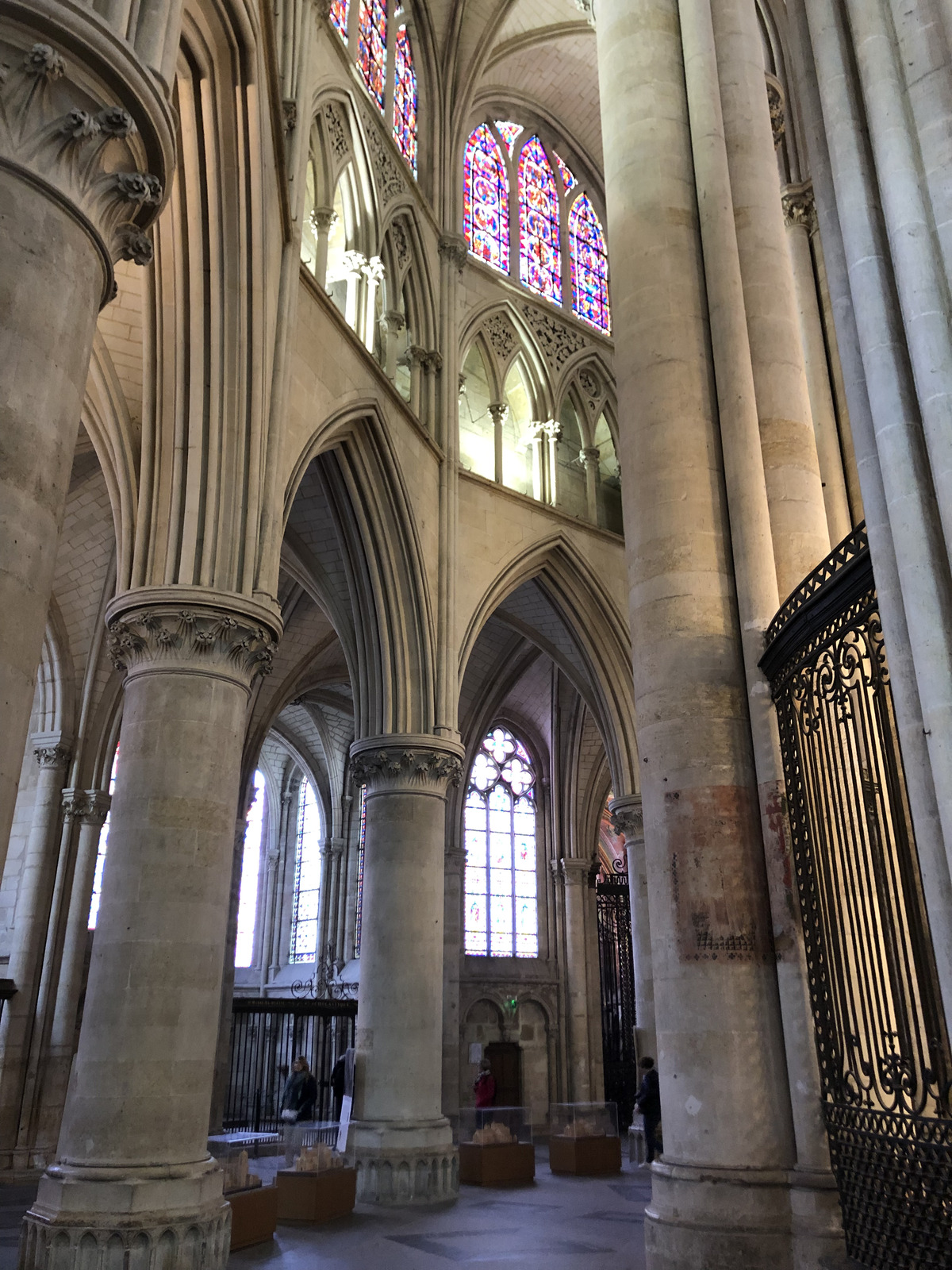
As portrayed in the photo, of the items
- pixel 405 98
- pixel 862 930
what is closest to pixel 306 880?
pixel 405 98

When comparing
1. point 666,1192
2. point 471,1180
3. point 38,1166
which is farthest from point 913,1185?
point 38,1166

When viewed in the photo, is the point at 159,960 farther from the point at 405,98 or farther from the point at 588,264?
the point at 588,264

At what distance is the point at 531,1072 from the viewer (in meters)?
20.9

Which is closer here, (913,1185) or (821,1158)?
(913,1185)

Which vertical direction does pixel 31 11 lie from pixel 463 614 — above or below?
below

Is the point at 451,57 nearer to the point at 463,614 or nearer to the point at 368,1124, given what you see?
the point at 463,614

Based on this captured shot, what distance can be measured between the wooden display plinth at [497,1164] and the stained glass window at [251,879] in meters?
12.1

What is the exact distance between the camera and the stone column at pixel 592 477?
17703mm

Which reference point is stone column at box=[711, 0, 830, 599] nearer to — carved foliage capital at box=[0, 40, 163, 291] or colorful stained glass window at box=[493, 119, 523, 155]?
carved foliage capital at box=[0, 40, 163, 291]

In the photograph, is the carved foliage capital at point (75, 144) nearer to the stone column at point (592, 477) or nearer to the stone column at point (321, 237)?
the stone column at point (321, 237)

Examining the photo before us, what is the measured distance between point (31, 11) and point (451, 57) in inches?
566

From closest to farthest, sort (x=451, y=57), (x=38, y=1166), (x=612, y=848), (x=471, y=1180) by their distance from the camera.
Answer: (x=471, y=1180)
(x=38, y=1166)
(x=451, y=57)
(x=612, y=848)

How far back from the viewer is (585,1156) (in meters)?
13.5

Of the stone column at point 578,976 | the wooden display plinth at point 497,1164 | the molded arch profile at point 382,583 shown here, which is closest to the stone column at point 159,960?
the molded arch profile at point 382,583
